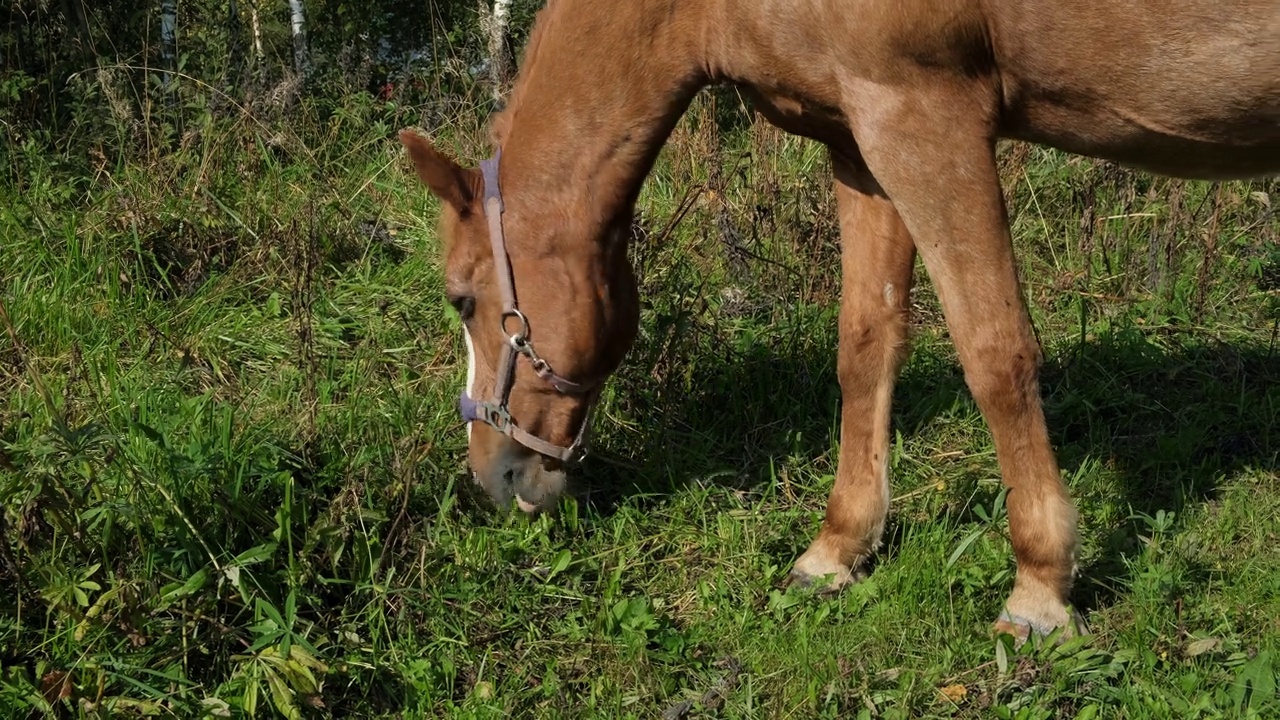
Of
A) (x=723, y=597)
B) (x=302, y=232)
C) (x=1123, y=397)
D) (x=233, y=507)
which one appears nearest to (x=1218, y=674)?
(x=723, y=597)

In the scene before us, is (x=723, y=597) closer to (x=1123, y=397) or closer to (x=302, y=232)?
(x=1123, y=397)

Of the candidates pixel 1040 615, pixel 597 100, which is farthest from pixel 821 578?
pixel 597 100

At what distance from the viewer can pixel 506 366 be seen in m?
3.35

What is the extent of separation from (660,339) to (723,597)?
1070 millimetres

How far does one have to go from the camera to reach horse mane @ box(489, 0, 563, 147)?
330 centimetres

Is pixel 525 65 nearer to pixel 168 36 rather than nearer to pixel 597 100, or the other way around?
pixel 597 100

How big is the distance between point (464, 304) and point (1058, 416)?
2238 mm

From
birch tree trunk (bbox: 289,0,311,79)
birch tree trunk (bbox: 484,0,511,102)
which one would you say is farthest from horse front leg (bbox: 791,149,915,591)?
birch tree trunk (bbox: 289,0,311,79)

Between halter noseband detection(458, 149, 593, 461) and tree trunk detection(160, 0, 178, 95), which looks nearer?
halter noseband detection(458, 149, 593, 461)

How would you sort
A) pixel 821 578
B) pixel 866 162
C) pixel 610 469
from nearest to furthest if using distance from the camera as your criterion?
1. pixel 866 162
2. pixel 821 578
3. pixel 610 469

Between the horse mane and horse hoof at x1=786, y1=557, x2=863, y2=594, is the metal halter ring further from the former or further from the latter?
horse hoof at x1=786, y1=557, x2=863, y2=594

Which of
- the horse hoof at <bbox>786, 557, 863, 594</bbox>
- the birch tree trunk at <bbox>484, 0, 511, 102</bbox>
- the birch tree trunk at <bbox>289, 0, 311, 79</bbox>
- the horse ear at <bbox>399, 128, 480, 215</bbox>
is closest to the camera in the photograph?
the horse ear at <bbox>399, 128, 480, 215</bbox>

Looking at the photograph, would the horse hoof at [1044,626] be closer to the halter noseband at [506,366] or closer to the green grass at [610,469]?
the green grass at [610,469]

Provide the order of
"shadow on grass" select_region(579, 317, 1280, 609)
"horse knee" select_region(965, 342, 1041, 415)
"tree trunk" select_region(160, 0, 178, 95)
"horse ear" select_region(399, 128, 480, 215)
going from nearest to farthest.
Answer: "horse knee" select_region(965, 342, 1041, 415) → "horse ear" select_region(399, 128, 480, 215) → "shadow on grass" select_region(579, 317, 1280, 609) → "tree trunk" select_region(160, 0, 178, 95)
